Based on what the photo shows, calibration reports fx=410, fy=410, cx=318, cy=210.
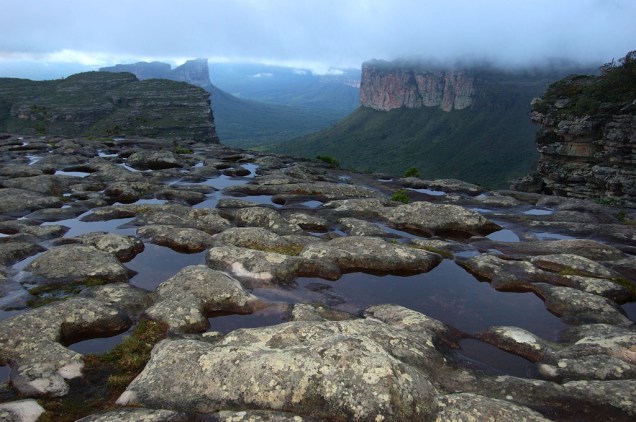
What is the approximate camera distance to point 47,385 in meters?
11.9

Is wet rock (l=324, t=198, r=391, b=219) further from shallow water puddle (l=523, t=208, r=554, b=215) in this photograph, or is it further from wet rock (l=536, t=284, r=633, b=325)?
wet rock (l=536, t=284, r=633, b=325)

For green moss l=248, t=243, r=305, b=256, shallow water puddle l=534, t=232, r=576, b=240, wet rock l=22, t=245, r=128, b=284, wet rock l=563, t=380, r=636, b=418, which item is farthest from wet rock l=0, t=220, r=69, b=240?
shallow water puddle l=534, t=232, r=576, b=240

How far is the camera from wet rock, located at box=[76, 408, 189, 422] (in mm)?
9672

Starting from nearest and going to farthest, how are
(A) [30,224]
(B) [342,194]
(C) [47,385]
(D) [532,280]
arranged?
1. (C) [47,385]
2. (D) [532,280]
3. (A) [30,224]
4. (B) [342,194]

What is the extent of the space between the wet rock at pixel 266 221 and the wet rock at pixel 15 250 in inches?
487

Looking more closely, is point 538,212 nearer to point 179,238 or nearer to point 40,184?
point 179,238

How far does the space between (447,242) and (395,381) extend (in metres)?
17.1

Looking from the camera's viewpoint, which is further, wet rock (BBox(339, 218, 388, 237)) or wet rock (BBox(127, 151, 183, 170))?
wet rock (BBox(127, 151, 183, 170))

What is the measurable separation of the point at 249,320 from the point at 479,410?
9203 millimetres

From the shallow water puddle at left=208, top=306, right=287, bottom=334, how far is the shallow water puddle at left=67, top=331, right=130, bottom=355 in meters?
3.25

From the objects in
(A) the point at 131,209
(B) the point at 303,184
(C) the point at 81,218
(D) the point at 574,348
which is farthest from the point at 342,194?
(D) the point at 574,348

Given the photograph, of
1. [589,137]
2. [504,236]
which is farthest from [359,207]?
[589,137]

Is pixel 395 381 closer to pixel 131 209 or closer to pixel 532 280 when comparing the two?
pixel 532 280

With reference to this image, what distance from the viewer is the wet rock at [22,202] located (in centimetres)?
3123
